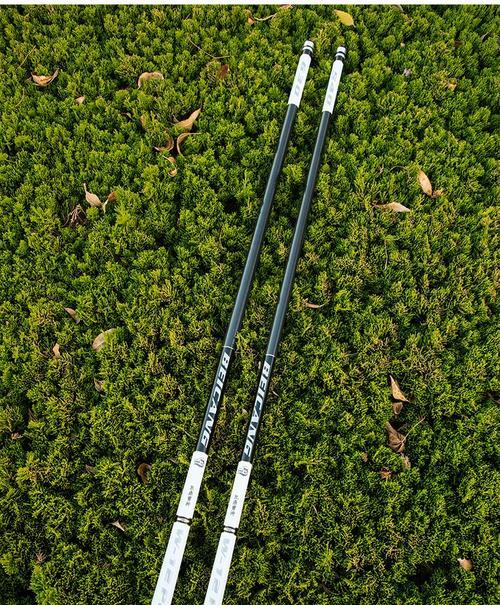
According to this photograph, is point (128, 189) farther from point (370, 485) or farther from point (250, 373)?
point (370, 485)

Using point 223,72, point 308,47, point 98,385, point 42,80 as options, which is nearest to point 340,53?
point 308,47

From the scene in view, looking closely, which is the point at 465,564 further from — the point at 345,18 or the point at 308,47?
the point at 345,18

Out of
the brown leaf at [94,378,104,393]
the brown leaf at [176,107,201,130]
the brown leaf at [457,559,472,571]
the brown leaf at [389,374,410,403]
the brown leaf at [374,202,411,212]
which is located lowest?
the brown leaf at [457,559,472,571]

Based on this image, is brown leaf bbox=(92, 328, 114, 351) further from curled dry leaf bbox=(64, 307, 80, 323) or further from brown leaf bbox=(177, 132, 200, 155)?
brown leaf bbox=(177, 132, 200, 155)

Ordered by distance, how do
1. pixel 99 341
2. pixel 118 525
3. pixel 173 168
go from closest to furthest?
pixel 118 525
pixel 99 341
pixel 173 168

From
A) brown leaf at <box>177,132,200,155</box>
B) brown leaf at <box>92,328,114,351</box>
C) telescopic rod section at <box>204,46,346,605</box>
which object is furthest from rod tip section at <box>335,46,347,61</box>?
brown leaf at <box>92,328,114,351</box>

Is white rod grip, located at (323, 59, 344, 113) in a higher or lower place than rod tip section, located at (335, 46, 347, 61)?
lower

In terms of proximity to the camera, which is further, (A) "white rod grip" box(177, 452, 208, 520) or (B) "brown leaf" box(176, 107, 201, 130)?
(B) "brown leaf" box(176, 107, 201, 130)

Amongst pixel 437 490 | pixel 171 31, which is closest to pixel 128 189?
pixel 171 31
